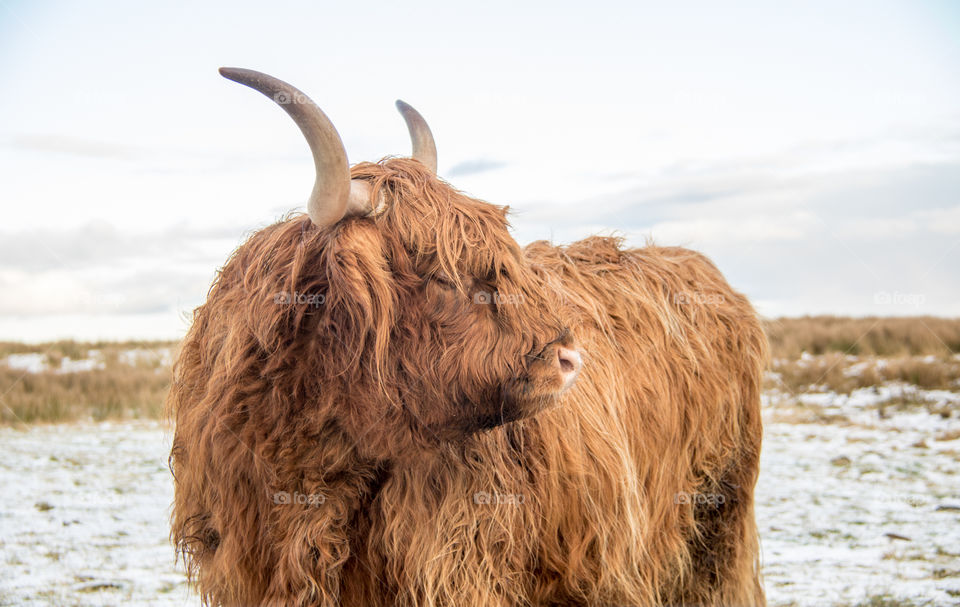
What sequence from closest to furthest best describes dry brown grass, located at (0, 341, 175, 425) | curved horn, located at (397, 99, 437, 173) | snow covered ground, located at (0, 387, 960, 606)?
1. curved horn, located at (397, 99, 437, 173)
2. snow covered ground, located at (0, 387, 960, 606)
3. dry brown grass, located at (0, 341, 175, 425)

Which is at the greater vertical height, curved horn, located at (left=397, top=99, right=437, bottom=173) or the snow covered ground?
curved horn, located at (left=397, top=99, right=437, bottom=173)

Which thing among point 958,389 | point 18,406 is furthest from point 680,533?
point 18,406

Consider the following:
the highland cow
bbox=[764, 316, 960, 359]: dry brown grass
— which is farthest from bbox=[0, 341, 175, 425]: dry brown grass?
bbox=[764, 316, 960, 359]: dry brown grass

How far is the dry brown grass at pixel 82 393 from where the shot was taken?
13578mm

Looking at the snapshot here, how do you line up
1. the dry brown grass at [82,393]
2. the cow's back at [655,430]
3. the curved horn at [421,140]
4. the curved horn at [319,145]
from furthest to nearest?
Result: the dry brown grass at [82,393]
the curved horn at [421,140]
the cow's back at [655,430]
the curved horn at [319,145]

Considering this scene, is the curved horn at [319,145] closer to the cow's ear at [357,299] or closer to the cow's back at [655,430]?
the cow's ear at [357,299]

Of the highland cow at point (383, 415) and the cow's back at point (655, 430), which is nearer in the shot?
the highland cow at point (383, 415)

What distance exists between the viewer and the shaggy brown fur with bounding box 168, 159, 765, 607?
251 cm

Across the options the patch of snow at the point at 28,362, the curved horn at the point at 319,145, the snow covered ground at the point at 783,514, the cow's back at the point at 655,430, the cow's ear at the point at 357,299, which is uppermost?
the curved horn at the point at 319,145

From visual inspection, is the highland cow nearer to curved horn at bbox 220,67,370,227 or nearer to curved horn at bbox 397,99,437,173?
curved horn at bbox 220,67,370,227

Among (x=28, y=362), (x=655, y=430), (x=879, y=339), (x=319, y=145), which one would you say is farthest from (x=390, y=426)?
(x=28, y=362)

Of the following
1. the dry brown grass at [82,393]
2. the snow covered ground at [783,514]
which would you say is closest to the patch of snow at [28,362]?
the dry brown grass at [82,393]

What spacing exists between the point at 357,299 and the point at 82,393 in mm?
14749

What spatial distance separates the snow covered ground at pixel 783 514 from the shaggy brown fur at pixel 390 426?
3.14ft
